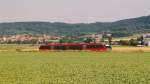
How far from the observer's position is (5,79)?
25609 mm

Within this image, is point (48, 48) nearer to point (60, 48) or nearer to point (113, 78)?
point (60, 48)

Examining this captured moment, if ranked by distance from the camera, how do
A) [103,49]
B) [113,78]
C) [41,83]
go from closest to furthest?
[41,83], [113,78], [103,49]

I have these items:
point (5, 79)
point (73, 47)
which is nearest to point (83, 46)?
point (73, 47)

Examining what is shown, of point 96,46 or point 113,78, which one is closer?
point 113,78

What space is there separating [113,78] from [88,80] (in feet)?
5.44

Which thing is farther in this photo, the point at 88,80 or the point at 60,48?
the point at 60,48

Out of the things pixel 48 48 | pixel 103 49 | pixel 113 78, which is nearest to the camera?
pixel 113 78

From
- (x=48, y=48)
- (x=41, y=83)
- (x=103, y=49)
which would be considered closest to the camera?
(x=41, y=83)

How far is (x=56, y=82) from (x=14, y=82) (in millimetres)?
2181

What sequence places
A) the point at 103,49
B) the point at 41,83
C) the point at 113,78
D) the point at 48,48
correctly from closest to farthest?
the point at 41,83 < the point at 113,78 < the point at 103,49 < the point at 48,48

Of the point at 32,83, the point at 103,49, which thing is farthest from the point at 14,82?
the point at 103,49

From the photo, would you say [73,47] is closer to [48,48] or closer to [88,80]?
[48,48]

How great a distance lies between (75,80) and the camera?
24375mm

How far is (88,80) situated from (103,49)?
6709cm
